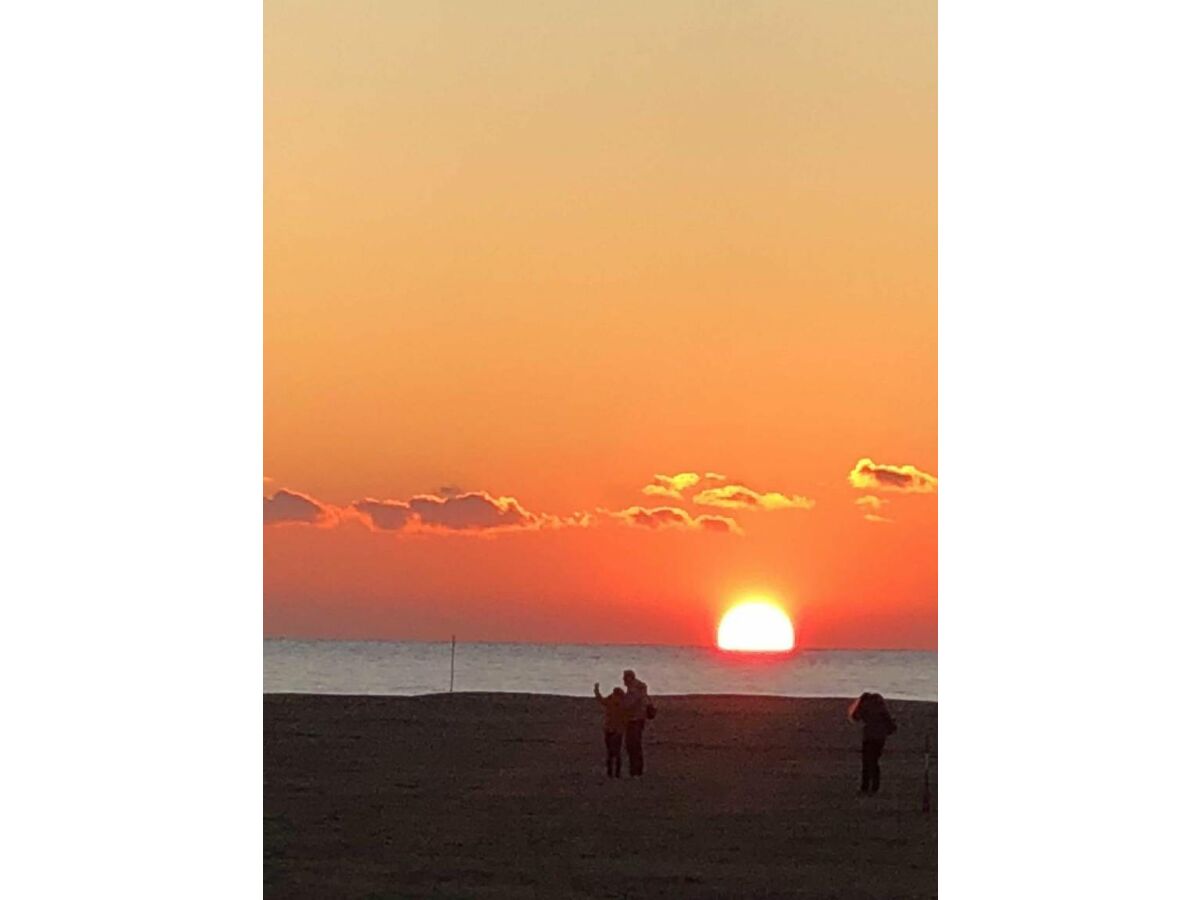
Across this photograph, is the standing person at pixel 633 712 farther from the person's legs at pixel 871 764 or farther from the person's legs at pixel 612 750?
the person's legs at pixel 871 764

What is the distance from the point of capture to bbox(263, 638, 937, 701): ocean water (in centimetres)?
3844

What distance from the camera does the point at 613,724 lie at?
1195cm

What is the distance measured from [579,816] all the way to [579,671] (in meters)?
34.5

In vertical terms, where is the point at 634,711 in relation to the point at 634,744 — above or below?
above

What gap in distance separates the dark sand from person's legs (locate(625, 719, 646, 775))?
8.9 inches

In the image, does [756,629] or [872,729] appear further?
[756,629]
